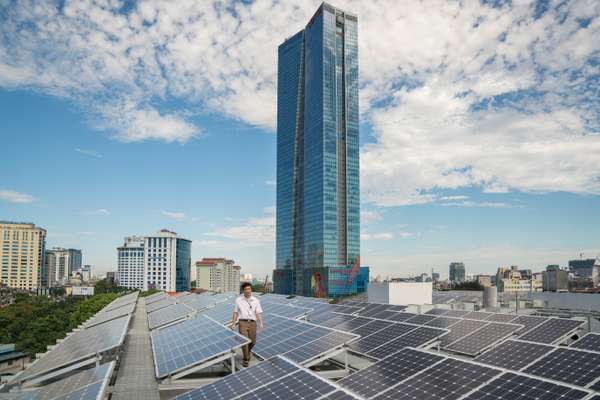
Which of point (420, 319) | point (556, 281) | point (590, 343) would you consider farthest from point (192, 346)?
point (556, 281)

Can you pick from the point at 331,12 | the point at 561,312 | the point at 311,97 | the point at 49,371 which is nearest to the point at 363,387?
the point at 49,371

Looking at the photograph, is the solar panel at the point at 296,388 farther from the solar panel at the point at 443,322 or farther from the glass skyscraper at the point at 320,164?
the glass skyscraper at the point at 320,164

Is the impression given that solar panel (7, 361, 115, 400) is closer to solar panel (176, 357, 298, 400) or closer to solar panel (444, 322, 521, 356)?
solar panel (176, 357, 298, 400)

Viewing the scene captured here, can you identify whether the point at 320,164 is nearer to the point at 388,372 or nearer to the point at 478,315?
the point at 478,315

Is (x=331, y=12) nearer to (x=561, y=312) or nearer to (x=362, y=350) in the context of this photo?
(x=561, y=312)

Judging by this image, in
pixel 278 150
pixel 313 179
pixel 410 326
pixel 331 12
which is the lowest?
pixel 410 326

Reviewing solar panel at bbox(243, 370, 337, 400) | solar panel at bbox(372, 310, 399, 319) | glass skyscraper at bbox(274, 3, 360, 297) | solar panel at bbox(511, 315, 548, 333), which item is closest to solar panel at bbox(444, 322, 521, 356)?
solar panel at bbox(511, 315, 548, 333)

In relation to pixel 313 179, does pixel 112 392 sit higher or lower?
lower
